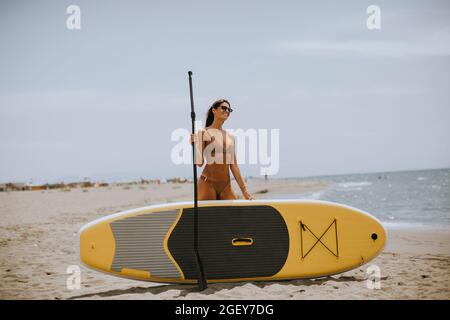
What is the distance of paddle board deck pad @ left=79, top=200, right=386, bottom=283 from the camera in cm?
397

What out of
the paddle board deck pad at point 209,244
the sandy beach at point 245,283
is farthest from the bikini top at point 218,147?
the sandy beach at point 245,283

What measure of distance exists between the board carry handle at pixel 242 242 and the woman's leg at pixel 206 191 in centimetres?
48

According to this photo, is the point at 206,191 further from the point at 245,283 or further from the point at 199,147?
the point at 245,283

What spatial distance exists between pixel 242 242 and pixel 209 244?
34 centimetres

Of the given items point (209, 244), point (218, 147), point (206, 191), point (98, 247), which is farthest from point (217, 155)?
point (98, 247)

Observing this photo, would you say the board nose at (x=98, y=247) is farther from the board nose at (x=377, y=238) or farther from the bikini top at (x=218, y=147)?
the board nose at (x=377, y=238)

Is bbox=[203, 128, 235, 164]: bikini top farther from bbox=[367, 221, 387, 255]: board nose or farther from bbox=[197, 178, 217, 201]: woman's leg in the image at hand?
bbox=[367, 221, 387, 255]: board nose

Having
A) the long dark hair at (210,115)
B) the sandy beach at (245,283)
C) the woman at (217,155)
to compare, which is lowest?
the sandy beach at (245,283)

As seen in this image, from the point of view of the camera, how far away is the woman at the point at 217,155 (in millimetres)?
3896

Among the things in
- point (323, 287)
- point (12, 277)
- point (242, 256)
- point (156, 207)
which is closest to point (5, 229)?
point (12, 277)

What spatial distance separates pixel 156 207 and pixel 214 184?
64 centimetres

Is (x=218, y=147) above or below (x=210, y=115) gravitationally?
below

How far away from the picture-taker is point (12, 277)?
172 inches

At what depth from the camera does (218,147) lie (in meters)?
3.93
